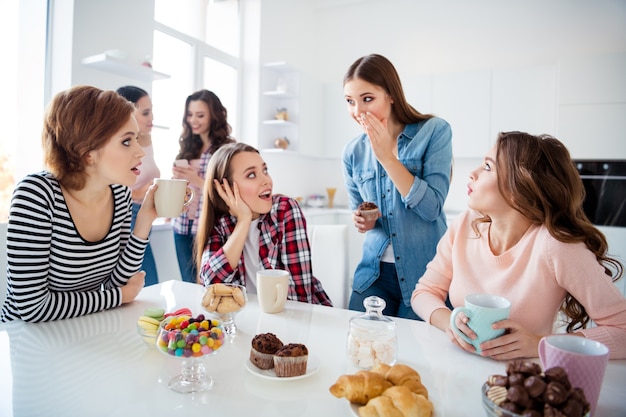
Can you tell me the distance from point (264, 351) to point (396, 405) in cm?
30

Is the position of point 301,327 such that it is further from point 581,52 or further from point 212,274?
point 581,52

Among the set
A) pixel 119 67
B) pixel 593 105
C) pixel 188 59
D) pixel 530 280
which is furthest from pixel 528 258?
pixel 188 59

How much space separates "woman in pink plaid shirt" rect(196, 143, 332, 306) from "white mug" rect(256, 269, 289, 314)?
0.93ft

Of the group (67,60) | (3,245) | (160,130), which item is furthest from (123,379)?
(160,130)

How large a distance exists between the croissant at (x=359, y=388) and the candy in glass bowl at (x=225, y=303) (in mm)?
449

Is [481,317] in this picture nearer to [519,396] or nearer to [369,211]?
[519,396]

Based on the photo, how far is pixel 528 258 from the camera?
110 cm

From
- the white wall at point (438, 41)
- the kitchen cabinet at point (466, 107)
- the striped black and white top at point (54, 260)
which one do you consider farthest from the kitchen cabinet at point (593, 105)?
the striped black and white top at point (54, 260)

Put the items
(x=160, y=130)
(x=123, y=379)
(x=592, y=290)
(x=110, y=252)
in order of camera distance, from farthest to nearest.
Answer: (x=160, y=130)
(x=110, y=252)
(x=592, y=290)
(x=123, y=379)

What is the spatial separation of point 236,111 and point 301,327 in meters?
3.53

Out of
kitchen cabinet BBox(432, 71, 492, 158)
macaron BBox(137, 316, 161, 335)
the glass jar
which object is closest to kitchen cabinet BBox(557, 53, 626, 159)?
kitchen cabinet BBox(432, 71, 492, 158)

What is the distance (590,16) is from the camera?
4.06 metres

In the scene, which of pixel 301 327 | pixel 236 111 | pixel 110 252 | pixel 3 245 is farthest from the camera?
pixel 236 111

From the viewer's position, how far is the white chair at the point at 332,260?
168cm
